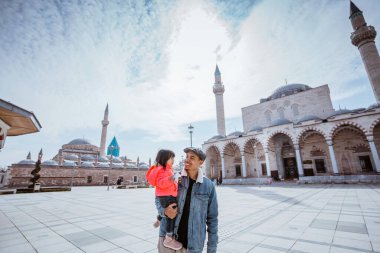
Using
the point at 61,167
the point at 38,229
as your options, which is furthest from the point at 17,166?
the point at 38,229

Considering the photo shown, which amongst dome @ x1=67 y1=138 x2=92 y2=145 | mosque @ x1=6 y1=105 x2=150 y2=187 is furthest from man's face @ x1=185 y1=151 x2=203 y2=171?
dome @ x1=67 y1=138 x2=92 y2=145

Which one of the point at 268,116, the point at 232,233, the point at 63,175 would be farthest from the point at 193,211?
the point at 63,175

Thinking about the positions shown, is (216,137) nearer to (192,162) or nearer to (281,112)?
(281,112)

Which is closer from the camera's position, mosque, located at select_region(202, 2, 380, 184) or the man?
the man

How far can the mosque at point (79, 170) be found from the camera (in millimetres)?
24438

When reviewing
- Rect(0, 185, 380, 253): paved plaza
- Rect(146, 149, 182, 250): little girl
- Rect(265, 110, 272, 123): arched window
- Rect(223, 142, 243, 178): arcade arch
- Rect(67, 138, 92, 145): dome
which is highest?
Rect(265, 110, 272, 123): arched window

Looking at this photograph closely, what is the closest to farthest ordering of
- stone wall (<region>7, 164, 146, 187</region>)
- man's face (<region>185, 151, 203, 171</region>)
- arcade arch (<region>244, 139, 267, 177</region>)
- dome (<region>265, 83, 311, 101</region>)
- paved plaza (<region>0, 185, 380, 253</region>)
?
man's face (<region>185, 151, 203, 171</region>) < paved plaza (<region>0, 185, 380, 253</region>) < stone wall (<region>7, 164, 146, 187</region>) < arcade arch (<region>244, 139, 267, 177</region>) < dome (<region>265, 83, 311, 101</region>)

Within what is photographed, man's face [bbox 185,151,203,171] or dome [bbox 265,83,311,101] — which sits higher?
dome [bbox 265,83,311,101]

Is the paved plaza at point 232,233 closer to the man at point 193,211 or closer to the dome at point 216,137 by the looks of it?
the man at point 193,211

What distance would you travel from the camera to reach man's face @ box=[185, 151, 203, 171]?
1.77 m

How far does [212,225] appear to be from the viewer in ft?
5.52

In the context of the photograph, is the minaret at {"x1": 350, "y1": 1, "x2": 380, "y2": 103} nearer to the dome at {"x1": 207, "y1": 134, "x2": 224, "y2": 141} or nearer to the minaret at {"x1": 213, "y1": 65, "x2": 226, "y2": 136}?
the minaret at {"x1": 213, "y1": 65, "x2": 226, "y2": 136}

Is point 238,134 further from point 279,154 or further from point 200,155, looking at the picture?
point 200,155

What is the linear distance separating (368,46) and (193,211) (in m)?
29.5
